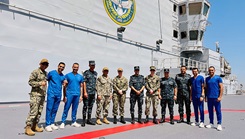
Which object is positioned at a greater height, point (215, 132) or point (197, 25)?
point (197, 25)

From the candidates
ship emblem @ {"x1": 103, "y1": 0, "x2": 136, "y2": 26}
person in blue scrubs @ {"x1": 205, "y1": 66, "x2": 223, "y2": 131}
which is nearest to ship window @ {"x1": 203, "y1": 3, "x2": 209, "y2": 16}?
ship emblem @ {"x1": 103, "y1": 0, "x2": 136, "y2": 26}

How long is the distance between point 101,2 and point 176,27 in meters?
14.1

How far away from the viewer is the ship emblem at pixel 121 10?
1608cm

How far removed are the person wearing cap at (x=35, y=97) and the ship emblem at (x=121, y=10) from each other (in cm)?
1240

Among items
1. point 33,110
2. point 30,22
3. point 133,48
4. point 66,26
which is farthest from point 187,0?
point 33,110

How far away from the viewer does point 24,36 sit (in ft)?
34.8

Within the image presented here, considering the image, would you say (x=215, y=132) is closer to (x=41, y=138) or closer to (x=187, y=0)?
(x=41, y=138)

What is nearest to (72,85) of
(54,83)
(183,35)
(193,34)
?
(54,83)

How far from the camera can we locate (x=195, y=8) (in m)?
25.0

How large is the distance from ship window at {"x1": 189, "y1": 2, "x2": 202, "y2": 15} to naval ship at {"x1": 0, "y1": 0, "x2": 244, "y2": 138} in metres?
0.12

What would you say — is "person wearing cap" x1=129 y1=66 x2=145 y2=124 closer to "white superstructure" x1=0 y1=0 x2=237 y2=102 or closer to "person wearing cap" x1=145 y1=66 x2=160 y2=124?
"person wearing cap" x1=145 y1=66 x2=160 y2=124

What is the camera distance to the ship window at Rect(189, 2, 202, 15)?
24.7 m

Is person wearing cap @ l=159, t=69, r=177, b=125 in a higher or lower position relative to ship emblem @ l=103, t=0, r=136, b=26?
lower

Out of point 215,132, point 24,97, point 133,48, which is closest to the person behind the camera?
point 215,132
